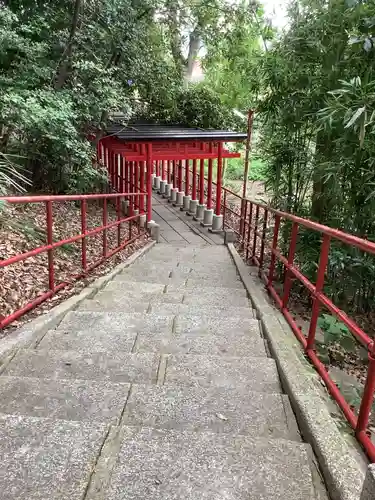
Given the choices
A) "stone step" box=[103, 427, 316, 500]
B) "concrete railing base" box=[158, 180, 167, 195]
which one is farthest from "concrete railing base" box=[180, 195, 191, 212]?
"stone step" box=[103, 427, 316, 500]

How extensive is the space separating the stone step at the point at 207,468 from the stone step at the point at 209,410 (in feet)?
0.54

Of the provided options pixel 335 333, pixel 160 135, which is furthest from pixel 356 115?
pixel 160 135

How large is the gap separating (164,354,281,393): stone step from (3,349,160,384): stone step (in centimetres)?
13

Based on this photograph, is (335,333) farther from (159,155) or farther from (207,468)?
(159,155)

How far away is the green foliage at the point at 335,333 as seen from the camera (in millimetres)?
3327

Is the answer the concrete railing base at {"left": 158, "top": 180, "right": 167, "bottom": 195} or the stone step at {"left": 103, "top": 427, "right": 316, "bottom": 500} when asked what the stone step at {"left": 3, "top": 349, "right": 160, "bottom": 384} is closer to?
the stone step at {"left": 103, "top": 427, "right": 316, "bottom": 500}

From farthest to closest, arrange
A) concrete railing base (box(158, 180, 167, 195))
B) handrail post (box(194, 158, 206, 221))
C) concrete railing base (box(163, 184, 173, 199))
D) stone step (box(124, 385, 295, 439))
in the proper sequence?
concrete railing base (box(158, 180, 167, 195)) → concrete railing base (box(163, 184, 173, 199)) → handrail post (box(194, 158, 206, 221)) → stone step (box(124, 385, 295, 439))

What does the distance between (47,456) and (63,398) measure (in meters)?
0.43

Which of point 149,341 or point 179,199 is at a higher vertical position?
point 179,199

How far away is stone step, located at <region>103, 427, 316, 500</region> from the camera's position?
131cm

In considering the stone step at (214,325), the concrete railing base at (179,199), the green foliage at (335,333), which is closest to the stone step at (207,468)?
the stone step at (214,325)

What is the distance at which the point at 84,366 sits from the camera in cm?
223

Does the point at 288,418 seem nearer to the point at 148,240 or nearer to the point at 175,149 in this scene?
the point at 148,240

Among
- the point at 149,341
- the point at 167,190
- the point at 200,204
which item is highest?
the point at 167,190
